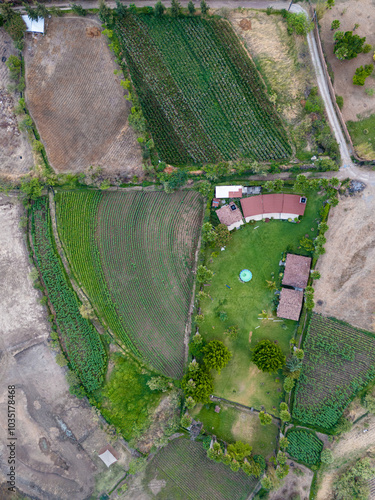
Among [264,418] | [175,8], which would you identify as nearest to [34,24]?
[175,8]

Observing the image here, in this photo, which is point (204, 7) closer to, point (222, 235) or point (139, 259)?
point (222, 235)

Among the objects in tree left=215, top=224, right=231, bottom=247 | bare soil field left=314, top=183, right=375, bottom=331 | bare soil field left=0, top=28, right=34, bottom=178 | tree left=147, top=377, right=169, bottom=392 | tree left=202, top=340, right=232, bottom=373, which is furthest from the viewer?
bare soil field left=0, top=28, right=34, bottom=178

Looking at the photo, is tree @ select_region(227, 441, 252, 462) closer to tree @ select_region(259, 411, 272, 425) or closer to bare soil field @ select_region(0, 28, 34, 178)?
tree @ select_region(259, 411, 272, 425)

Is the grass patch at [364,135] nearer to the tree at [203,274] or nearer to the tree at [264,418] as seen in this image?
the tree at [203,274]

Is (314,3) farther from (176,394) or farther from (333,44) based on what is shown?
(176,394)

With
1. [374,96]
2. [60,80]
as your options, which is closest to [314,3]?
[374,96]

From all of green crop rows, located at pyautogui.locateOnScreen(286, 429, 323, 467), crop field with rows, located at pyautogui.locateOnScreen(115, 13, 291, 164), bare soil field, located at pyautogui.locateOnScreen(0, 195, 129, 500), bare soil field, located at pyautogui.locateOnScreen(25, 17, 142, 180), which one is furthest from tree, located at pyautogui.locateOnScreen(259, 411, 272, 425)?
bare soil field, located at pyautogui.locateOnScreen(25, 17, 142, 180)
